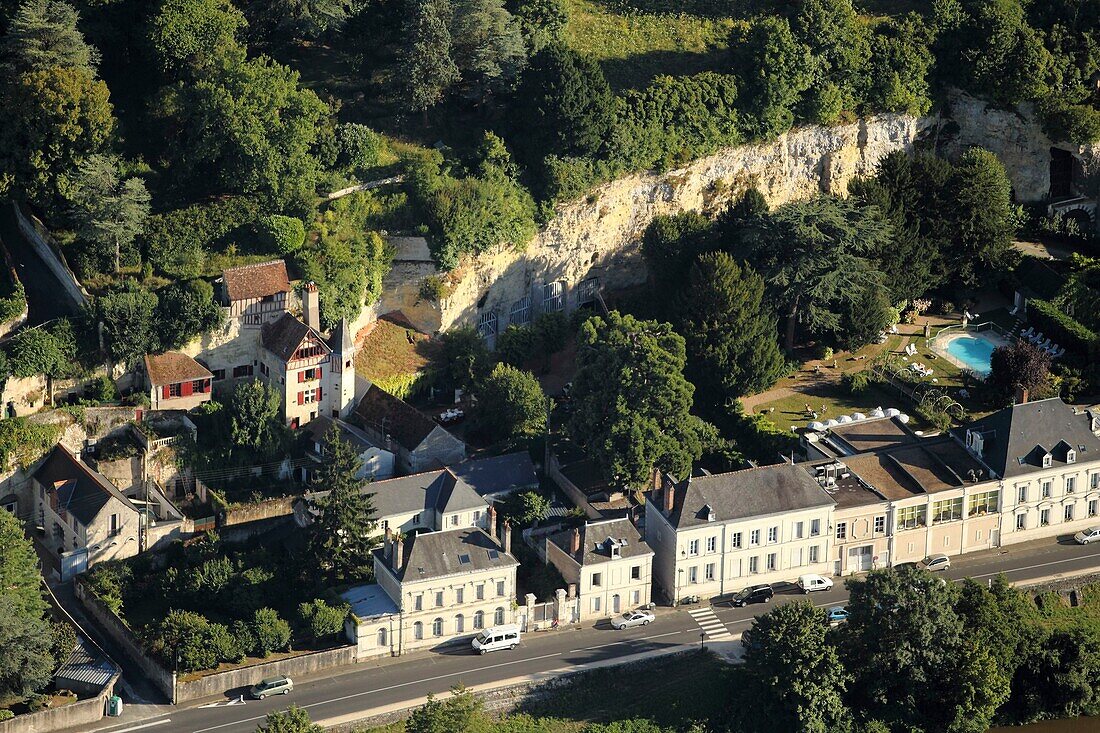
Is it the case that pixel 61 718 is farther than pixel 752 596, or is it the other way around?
pixel 752 596

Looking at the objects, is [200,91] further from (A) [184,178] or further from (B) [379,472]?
(B) [379,472]

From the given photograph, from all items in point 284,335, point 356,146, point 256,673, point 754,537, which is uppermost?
point 356,146

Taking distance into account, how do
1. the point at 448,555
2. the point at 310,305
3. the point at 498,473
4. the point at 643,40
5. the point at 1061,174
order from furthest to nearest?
the point at 1061,174 → the point at 643,40 → the point at 310,305 → the point at 498,473 → the point at 448,555

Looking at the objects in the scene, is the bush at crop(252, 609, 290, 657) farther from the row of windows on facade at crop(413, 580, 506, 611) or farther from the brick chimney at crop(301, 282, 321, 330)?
the brick chimney at crop(301, 282, 321, 330)

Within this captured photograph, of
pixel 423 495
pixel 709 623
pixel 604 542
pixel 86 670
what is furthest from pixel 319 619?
pixel 709 623

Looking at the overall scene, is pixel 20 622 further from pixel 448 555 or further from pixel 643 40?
pixel 643 40

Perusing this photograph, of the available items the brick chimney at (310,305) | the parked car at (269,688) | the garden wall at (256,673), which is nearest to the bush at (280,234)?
the brick chimney at (310,305)

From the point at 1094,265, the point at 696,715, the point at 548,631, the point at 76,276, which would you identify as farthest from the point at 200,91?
the point at 1094,265
